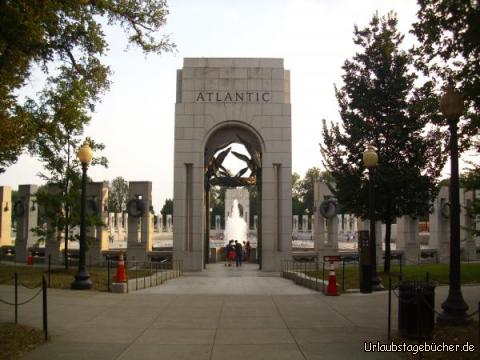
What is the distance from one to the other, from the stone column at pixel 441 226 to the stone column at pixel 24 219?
25704 mm

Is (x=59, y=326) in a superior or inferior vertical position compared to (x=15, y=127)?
inferior

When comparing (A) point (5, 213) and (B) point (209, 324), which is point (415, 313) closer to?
(B) point (209, 324)

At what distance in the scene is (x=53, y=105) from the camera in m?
22.9

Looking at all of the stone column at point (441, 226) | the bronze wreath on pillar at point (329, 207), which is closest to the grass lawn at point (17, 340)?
the bronze wreath on pillar at point (329, 207)

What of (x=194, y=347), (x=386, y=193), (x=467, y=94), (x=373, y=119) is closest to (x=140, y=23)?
(x=373, y=119)

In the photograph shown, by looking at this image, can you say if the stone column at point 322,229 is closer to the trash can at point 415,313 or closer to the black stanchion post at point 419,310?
the trash can at point 415,313

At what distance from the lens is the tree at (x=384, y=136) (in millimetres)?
20875

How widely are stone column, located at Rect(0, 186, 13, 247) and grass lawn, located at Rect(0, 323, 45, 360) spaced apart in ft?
91.9

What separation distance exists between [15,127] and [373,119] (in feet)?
44.6

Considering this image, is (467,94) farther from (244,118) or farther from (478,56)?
(244,118)

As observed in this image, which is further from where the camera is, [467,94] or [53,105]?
[53,105]

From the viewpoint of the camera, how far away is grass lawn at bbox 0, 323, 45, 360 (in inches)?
336

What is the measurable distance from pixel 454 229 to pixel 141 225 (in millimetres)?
23544

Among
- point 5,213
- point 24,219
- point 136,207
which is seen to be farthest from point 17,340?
point 5,213
